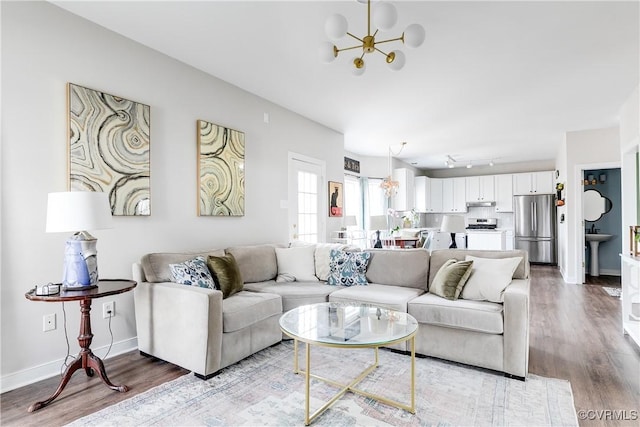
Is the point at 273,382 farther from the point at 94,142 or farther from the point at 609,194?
the point at 609,194

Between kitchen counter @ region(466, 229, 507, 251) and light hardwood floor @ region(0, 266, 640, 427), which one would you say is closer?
light hardwood floor @ region(0, 266, 640, 427)

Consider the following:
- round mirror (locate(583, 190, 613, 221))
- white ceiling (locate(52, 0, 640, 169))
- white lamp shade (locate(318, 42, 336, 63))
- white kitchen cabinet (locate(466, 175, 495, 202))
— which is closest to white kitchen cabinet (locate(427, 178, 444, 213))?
white kitchen cabinet (locate(466, 175, 495, 202))

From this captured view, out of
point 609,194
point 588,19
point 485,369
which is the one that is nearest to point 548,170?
point 609,194

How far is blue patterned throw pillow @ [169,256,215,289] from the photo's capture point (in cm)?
278

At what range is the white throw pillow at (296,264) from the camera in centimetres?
379

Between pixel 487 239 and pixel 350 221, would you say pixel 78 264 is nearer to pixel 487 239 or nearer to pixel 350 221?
pixel 350 221

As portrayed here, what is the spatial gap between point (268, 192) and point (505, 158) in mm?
6752

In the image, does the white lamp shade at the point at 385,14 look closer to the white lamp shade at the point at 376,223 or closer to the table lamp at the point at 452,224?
the white lamp shade at the point at 376,223

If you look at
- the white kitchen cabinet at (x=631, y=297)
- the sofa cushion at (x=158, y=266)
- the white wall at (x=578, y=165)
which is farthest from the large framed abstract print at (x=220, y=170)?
the white wall at (x=578, y=165)

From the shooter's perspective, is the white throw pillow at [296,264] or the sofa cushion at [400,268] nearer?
the sofa cushion at [400,268]

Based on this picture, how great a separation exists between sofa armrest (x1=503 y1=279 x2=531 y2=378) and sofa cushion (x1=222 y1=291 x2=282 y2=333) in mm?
1799

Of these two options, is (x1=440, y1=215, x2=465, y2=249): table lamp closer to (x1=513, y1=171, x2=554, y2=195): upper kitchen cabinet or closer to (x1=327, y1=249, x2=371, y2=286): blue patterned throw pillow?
(x1=327, y1=249, x2=371, y2=286): blue patterned throw pillow

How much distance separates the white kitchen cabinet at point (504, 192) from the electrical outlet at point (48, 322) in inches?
371

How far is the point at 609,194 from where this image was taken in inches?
278
